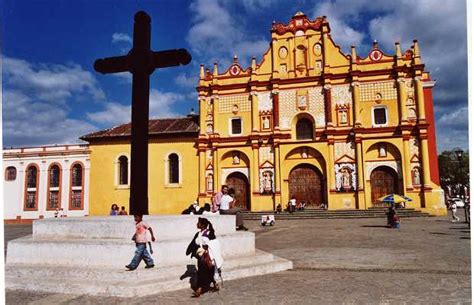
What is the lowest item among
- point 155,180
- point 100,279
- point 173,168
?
point 100,279

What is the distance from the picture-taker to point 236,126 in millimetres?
31516

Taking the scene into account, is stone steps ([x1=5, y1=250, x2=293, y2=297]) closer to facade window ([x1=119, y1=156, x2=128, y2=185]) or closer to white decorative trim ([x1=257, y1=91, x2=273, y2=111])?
white decorative trim ([x1=257, y1=91, x2=273, y2=111])

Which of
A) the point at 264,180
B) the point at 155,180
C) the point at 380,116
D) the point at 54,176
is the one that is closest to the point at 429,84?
the point at 380,116

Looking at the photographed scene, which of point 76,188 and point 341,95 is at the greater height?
point 341,95

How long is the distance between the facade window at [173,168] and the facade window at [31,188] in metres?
10.8

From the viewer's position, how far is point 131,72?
8.28 m

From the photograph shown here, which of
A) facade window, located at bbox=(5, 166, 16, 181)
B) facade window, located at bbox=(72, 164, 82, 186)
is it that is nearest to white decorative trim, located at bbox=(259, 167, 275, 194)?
facade window, located at bbox=(72, 164, 82, 186)

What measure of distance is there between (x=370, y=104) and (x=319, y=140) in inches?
175

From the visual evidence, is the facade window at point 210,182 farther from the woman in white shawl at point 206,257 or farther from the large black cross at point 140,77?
the woman in white shawl at point 206,257

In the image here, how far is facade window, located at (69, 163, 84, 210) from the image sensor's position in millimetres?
31734

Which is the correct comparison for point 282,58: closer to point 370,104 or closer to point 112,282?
point 370,104

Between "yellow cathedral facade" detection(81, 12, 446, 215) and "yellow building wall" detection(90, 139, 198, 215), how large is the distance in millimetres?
78

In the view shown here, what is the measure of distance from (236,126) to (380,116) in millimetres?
10567

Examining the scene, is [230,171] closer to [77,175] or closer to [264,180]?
[264,180]
